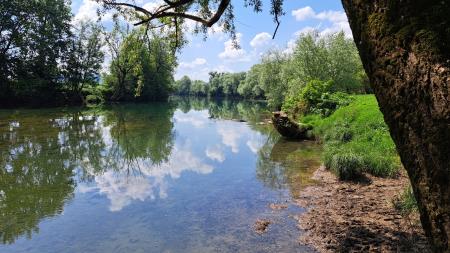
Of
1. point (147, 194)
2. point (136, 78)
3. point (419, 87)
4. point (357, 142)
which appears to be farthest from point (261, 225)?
point (136, 78)

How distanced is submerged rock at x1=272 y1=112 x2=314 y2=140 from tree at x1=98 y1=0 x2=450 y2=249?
19.3 meters

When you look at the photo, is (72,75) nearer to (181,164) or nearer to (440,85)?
(181,164)

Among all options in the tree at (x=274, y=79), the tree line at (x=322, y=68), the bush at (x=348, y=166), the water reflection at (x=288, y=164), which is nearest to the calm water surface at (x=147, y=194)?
the water reflection at (x=288, y=164)

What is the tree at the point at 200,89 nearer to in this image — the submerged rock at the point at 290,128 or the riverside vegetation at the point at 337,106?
the riverside vegetation at the point at 337,106

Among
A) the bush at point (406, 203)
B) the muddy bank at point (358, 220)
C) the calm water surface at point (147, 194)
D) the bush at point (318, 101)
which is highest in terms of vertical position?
the bush at point (318, 101)

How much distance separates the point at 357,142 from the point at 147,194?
8.84 meters

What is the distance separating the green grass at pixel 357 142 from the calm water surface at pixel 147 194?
112cm

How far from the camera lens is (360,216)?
8.17 metres

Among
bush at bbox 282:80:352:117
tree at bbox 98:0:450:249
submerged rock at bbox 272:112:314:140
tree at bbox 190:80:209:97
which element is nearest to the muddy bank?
tree at bbox 98:0:450:249

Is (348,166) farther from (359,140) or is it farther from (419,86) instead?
(419,86)

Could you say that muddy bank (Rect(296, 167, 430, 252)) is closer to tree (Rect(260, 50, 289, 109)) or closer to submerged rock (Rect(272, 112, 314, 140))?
submerged rock (Rect(272, 112, 314, 140))

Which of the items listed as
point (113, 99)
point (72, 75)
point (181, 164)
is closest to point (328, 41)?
point (181, 164)

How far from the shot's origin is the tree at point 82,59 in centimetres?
5788

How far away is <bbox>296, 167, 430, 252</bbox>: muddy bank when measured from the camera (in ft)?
21.5
